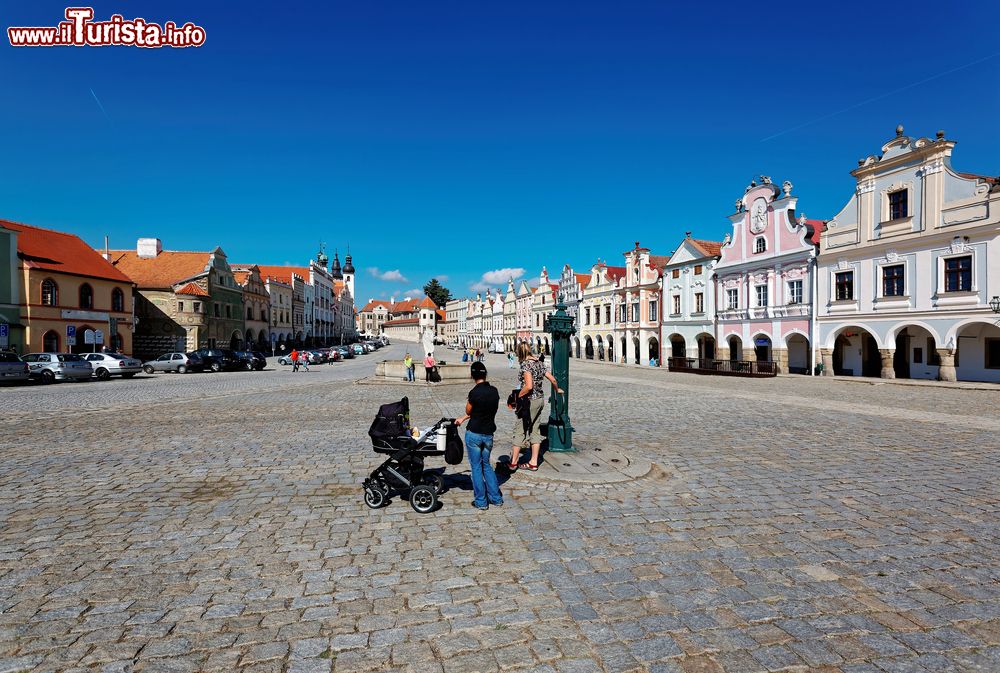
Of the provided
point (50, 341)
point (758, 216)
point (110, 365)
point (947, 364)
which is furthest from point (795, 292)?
point (50, 341)

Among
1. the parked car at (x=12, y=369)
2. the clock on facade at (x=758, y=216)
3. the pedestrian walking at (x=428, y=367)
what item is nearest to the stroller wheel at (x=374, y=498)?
the pedestrian walking at (x=428, y=367)

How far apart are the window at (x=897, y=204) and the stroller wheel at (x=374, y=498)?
30.5 meters

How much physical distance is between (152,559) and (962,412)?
Answer: 1839 centimetres

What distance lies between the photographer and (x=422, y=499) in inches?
224

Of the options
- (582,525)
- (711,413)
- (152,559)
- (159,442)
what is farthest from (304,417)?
(711,413)

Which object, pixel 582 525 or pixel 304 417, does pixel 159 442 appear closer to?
pixel 304 417

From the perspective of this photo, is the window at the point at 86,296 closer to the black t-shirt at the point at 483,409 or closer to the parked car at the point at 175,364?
the parked car at the point at 175,364

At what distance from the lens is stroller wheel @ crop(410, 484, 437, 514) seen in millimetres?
5672

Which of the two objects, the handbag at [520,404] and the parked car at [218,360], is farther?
the parked car at [218,360]

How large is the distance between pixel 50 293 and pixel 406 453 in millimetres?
40555

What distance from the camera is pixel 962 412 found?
45.8 ft

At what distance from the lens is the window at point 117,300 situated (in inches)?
1529

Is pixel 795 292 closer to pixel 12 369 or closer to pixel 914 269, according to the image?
pixel 914 269

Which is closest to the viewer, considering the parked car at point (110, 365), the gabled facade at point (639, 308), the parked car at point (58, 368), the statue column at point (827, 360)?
the parked car at point (58, 368)
